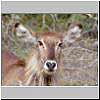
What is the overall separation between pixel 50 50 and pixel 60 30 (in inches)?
6.1

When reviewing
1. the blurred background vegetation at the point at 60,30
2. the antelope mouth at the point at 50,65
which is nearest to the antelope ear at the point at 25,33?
the blurred background vegetation at the point at 60,30

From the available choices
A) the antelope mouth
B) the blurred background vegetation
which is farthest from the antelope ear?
the antelope mouth

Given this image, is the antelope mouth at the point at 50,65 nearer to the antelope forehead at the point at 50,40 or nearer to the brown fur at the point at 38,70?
the brown fur at the point at 38,70

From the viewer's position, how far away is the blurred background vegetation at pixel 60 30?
18.3 feet

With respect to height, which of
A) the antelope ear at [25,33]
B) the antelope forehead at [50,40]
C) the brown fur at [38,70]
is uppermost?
the antelope ear at [25,33]

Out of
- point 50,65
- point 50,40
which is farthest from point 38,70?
point 50,40

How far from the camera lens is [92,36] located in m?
5.59

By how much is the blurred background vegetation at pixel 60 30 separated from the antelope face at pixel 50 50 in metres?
0.06

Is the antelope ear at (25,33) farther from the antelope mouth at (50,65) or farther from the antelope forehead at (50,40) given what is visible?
the antelope mouth at (50,65)

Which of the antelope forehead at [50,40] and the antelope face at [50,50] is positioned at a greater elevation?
the antelope forehead at [50,40]

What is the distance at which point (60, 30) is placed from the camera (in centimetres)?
559

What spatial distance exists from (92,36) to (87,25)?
0.28ft

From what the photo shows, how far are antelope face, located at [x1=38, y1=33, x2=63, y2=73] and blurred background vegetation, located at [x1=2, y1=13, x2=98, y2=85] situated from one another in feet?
0.18

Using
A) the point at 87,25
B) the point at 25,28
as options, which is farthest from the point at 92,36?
the point at 25,28
